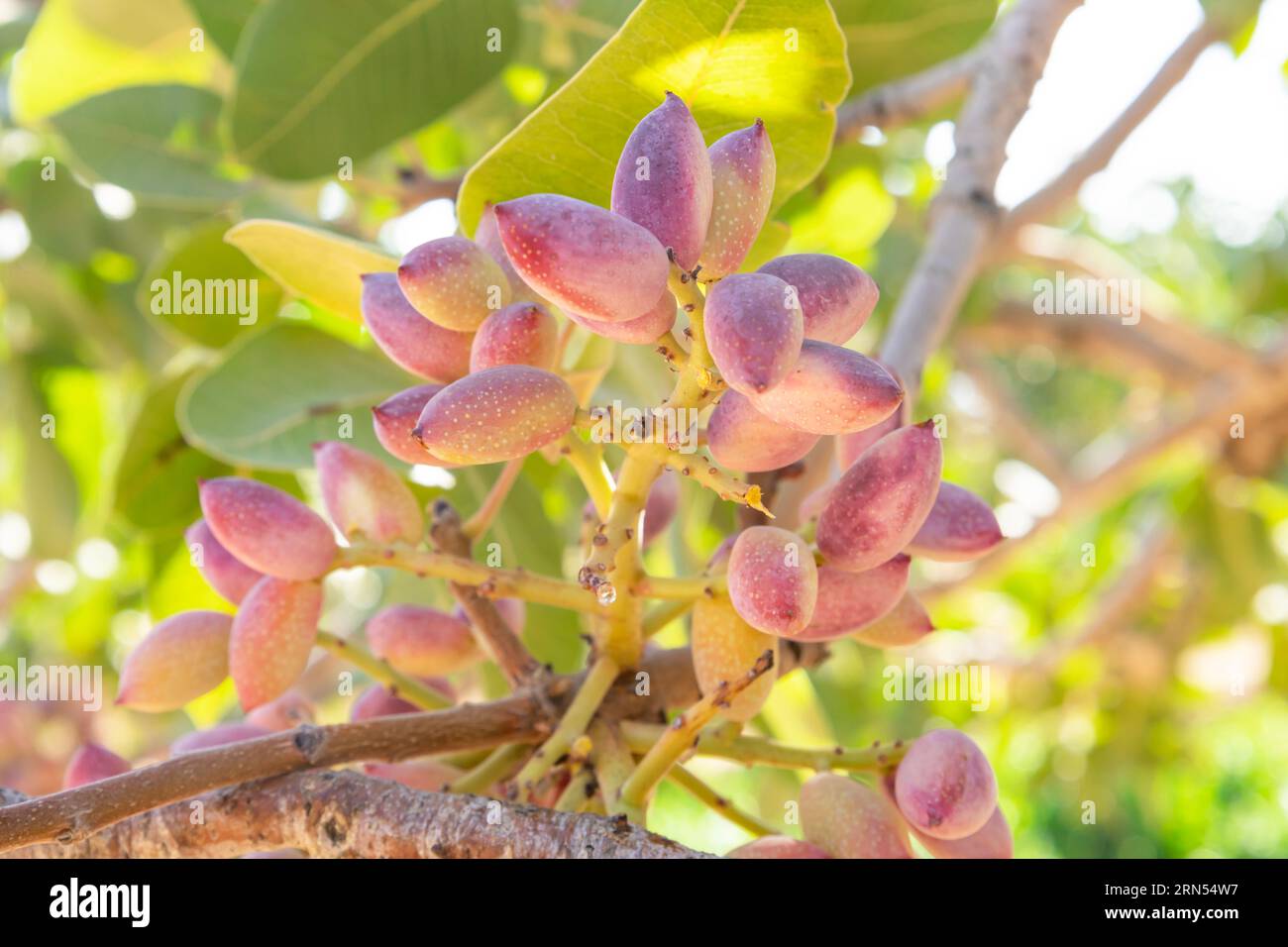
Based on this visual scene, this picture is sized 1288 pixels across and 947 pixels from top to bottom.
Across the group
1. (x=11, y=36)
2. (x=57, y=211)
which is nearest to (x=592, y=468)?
(x=57, y=211)

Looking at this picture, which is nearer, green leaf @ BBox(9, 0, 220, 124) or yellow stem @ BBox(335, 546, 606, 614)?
yellow stem @ BBox(335, 546, 606, 614)

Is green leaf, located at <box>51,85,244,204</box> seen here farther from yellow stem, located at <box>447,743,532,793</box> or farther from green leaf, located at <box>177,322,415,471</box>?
yellow stem, located at <box>447,743,532,793</box>

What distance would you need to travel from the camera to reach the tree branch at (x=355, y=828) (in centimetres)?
Result: 59

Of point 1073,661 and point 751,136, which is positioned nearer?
point 751,136

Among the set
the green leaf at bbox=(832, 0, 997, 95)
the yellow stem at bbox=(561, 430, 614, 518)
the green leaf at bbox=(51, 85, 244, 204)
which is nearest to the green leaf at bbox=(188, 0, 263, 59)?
the green leaf at bbox=(51, 85, 244, 204)

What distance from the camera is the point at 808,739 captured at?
72.2 inches

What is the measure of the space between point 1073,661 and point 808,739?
147 cm

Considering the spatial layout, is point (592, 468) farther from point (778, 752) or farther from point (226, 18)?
point (226, 18)

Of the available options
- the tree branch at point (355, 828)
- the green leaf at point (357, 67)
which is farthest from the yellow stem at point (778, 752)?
the green leaf at point (357, 67)

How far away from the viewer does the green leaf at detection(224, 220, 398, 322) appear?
2.70ft

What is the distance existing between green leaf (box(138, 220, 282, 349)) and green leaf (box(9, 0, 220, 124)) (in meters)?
0.38

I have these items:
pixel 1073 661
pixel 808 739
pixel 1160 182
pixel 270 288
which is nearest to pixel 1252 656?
pixel 1073 661

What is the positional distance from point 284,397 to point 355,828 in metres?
0.59
